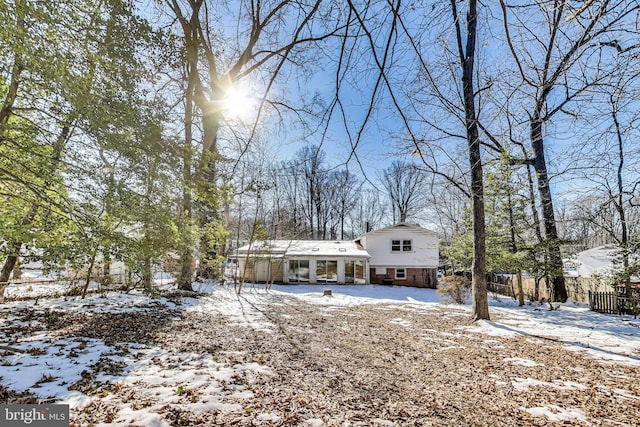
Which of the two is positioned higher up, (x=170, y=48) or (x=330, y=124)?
(x=170, y=48)

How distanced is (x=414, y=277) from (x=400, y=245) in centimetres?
236

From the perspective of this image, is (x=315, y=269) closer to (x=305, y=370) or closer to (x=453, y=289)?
(x=453, y=289)

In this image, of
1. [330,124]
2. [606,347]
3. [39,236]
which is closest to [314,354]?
[330,124]

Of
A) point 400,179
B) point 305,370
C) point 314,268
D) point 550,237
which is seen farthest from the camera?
point 314,268

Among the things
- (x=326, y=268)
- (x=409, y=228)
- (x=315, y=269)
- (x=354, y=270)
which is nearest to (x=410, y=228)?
(x=409, y=228)

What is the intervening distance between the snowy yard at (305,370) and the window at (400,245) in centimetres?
1418

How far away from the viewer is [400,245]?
21797mm

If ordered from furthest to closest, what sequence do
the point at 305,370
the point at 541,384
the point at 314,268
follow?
1. the point at 314,268
2. the point at 305,370
3. the point at 541,384

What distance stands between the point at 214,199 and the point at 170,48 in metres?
3.06

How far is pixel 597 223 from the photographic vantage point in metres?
5.30

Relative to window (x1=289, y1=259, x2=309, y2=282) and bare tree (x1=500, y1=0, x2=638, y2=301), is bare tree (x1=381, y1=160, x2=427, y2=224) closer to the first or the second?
bare tree (x1=500, y1=0, x2=638, y2=301)

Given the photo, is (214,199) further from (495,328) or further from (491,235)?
(491,235)

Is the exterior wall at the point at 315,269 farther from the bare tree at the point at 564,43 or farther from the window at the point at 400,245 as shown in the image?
the bare tree at the point at 564,43

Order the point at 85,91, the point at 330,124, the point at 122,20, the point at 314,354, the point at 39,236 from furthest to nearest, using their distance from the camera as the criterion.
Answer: the point at 314,354 → the point at 39,236 → the point at 122,20 → the point at 85,91 → the point at 330,124
